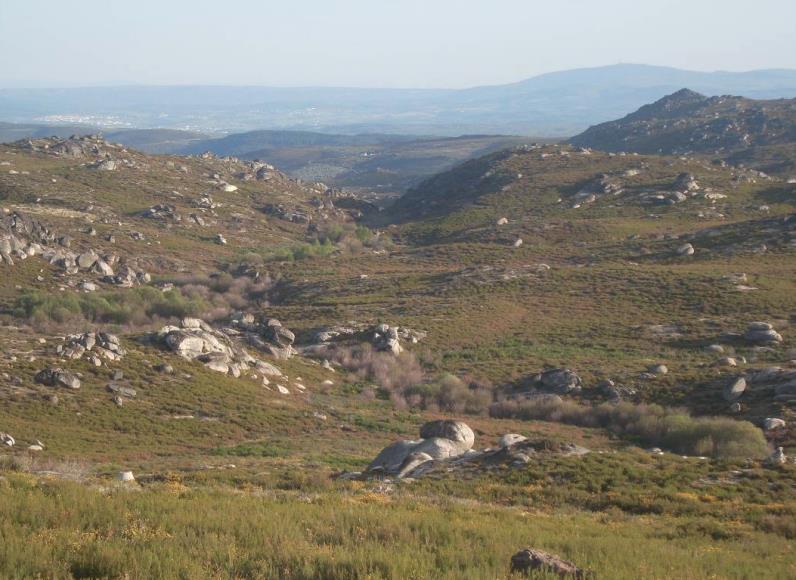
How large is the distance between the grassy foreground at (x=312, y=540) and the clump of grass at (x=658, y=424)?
16.2 meters

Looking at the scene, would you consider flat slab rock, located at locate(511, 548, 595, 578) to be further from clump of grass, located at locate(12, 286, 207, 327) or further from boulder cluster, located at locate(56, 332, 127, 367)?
Result: clump of grass, located at locate(12, 286, 207, 327)

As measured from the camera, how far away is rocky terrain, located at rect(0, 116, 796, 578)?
10.2 m

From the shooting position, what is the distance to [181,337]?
41.6m

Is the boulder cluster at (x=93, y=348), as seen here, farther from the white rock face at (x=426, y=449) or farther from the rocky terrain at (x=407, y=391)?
the white rock face at (x=426, y=449)

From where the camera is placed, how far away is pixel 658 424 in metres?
34.0

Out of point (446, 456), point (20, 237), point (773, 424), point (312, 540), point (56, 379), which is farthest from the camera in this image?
point (20, 237)

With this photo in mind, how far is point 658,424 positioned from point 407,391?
1736 centimetres

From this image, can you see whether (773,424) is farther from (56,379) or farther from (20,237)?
(20,237)

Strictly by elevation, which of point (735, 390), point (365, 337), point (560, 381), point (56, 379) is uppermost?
point (56, 379)

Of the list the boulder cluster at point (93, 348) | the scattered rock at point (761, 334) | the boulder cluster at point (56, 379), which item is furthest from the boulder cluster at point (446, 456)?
the scattered rock at point (761, 334)

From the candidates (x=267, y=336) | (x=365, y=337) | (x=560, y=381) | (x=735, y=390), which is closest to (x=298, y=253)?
(x=365, y=337)

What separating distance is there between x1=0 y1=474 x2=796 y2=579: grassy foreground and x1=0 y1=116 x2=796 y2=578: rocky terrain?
7cm

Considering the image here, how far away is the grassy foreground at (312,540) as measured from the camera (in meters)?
8.00

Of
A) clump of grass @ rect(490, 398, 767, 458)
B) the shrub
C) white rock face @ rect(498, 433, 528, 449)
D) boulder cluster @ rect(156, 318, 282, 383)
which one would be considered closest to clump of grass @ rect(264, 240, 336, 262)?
the shrub
